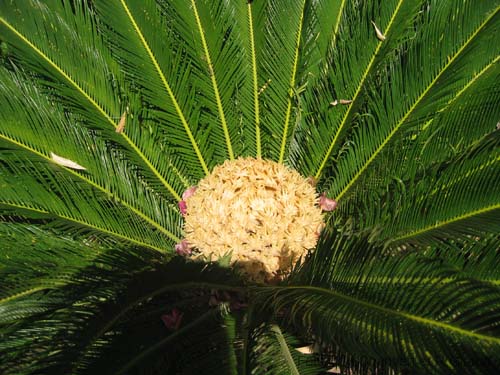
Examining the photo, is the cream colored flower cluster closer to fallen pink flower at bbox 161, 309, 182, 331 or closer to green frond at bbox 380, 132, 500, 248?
fallen pink flower at bbox 161, 309, 182, 331

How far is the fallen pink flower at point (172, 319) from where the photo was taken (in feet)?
7.90

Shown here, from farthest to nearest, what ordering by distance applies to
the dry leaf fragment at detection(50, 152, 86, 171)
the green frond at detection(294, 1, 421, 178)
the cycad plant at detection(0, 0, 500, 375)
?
the green frond at detection(294, 1, 421, 178), the dry leaf fragment at detection(50, 152, 86, 171), the cycad plant at detection(0, 0, 500, 375)

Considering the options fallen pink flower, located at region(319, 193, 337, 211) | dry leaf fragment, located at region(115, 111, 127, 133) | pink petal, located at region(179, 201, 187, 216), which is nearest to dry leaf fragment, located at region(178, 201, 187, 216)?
pink petal, located at region(179, 201, 187, 216)

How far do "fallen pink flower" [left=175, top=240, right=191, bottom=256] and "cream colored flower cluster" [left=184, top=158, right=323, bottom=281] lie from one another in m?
0.03

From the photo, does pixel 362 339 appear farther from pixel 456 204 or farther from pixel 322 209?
pixel 322 209

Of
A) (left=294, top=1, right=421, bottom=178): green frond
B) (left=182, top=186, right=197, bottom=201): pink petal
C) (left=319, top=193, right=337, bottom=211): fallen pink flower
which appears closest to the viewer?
(left=294, top=1, right=421, bottom=178): green frond

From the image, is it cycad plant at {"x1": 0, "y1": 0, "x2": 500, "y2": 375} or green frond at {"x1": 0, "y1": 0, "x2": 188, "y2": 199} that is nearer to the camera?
cycad plant at {"x1": 0, "y1": 0, "x2": 500, "y2": 375}

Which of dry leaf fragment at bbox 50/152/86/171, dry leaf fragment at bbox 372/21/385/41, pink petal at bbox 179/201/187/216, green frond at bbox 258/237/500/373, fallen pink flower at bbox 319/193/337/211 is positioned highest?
dry leaf fragment at bbox 372/21/385/41

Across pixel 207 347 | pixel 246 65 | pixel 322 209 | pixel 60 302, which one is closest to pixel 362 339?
pixel 207 347

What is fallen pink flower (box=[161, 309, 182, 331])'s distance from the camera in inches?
94.8

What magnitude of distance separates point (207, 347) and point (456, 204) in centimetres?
132

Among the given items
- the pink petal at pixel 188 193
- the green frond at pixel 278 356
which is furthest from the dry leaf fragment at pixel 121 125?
the green frond at pixel 278 356

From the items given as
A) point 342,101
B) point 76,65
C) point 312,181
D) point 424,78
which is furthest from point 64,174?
point 424,78

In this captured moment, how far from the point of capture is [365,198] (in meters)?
2.85
